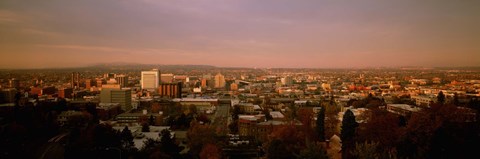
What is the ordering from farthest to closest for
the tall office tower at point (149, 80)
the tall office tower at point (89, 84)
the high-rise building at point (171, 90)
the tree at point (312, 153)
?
the tall office tower at point (149, 80) < the tall office tower at point (89, 84) < the high-rise building at point (171, 90) < the tree at point (312, 153)

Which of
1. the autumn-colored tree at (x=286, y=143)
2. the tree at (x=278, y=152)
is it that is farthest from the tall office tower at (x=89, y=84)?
the tree at (x=278, y=152)

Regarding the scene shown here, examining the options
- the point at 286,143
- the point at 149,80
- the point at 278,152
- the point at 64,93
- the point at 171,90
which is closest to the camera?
the point at 278,152

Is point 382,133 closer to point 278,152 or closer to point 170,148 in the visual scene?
point 278,152

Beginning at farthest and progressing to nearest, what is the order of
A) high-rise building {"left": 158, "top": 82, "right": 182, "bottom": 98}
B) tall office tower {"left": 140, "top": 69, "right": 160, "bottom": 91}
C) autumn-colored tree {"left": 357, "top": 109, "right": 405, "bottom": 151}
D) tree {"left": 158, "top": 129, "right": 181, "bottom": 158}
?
tall office tower {"left": 140, "top": 69, "right": 160, "bottom": 91} < high-rise building {"left": 158, "top": 82, "right": 182, "bottom": 98} < tree {"left": 158, "top": 129, "right": 181, "bottom": 158} < autumn-colored tree {"left": 357, "top": 109, "right": 405, "bottom": 151}

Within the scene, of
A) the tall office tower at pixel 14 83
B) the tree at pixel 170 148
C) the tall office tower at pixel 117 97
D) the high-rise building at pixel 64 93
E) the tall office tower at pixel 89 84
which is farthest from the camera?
the tall office tower at pixel 89 84

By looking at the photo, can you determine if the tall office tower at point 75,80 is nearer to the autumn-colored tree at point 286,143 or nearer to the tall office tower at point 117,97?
the tall office tower at point 117,97

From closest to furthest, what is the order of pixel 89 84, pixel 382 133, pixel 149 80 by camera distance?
pixel 382 133
pixel 89 84
pixel 149 80

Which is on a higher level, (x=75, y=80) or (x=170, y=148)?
(x=75, y=80)

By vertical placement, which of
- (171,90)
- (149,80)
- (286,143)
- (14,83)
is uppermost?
(14,83)

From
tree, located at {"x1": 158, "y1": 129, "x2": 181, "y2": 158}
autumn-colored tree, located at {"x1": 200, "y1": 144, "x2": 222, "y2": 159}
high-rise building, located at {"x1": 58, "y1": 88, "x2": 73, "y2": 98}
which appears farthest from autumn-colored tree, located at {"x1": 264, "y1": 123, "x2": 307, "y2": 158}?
high-rise building, located at {"x1": 58, "y1": 88, "x2": 73, "y2": 98}

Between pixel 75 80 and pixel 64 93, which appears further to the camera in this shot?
pixel 75 80

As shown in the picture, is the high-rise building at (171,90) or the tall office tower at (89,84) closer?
the high-rise building at (171,90)

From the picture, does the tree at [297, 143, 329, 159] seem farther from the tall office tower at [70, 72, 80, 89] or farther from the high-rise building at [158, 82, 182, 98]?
the tall office tower at [70, 72, 80, 89]

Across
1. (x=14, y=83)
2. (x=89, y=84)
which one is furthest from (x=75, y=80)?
(x=14, y=83)
